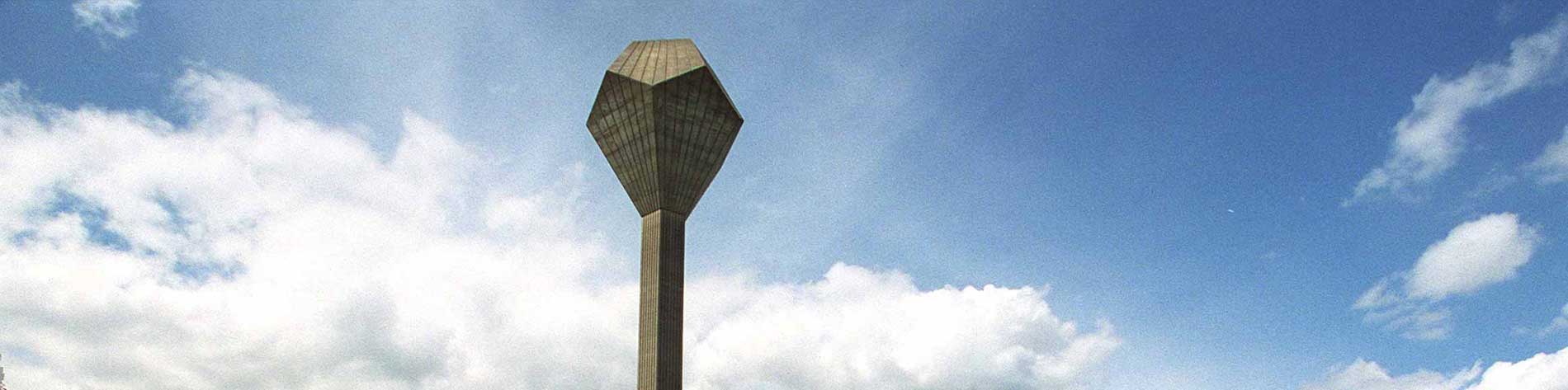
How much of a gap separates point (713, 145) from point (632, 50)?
719 cm

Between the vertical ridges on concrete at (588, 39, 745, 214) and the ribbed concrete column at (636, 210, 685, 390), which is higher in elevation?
the vertical ridges on concrete at (588, 39, 745, 214)

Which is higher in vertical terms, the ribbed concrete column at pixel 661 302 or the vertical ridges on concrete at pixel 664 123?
the vertical ridges on concrete at pixel 664 123

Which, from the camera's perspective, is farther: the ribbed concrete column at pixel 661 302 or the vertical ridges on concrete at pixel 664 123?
the vertical ridges on concrete at pixel 664 123

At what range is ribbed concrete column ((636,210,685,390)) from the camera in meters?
53.0

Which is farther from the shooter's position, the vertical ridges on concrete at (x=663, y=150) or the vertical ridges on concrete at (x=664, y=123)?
the vertical ridges on concrete at (x=664, y=123)

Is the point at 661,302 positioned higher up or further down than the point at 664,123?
further down

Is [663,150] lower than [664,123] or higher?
lower

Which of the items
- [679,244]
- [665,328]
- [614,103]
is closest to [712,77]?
[614,103]

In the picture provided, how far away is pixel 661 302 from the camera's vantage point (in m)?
54.5

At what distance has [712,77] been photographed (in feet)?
186

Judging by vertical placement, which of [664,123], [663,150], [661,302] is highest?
[664,123]

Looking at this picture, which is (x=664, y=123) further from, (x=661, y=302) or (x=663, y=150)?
(x=661, y=302)

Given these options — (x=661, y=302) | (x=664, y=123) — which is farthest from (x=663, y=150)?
(x=661, y=302)

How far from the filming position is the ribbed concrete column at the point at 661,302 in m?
53.0
